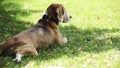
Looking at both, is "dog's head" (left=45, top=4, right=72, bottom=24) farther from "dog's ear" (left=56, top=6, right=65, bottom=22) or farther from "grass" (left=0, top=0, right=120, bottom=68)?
"grass" (left=0, top=0, right=120, bottom=68)

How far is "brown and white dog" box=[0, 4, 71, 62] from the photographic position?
8.62m

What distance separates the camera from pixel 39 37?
939 cm

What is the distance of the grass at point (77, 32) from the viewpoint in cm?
868

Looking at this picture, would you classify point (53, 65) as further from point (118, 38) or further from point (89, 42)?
point (118, 38)

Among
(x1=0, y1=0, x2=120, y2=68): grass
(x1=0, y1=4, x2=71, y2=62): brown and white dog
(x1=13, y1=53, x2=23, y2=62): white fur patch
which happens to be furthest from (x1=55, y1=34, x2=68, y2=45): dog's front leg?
(x1=13, y1=53, x2=23, y2=62): white fur patch

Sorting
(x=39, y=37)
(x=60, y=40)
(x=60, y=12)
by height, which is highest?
(x=60, y=12)

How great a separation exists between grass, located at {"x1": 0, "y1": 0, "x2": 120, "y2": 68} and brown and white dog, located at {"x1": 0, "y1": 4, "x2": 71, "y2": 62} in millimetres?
174

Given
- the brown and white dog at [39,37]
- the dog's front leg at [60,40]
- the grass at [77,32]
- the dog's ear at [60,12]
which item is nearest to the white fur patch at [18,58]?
the brown and white dog at [39,37]

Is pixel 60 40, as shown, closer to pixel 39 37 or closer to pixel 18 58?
pixel 39 37

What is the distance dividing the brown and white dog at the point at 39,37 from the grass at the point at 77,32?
6.8 inches

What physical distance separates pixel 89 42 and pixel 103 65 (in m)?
2.10

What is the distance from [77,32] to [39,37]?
2.96 metres

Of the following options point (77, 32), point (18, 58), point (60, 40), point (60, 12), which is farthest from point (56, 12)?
point (77, 32)

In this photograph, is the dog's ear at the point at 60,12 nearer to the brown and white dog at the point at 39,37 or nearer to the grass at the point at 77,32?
the brown and white dog at the point at 39,37
